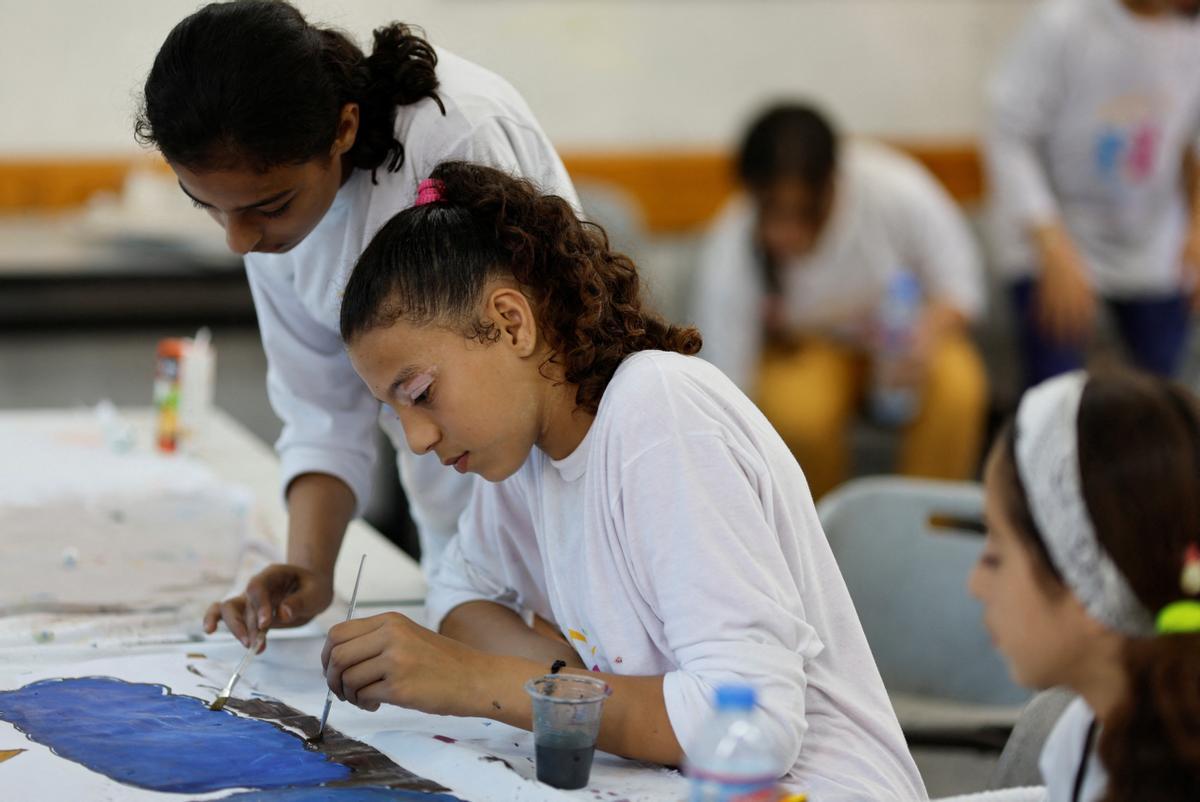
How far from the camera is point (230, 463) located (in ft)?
7.80

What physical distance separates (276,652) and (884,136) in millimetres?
3757

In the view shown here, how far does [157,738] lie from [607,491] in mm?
452

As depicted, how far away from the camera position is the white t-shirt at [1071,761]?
103cm

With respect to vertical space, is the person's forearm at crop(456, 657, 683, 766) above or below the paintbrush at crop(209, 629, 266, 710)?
above

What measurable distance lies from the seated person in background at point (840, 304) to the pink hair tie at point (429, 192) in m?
2.56

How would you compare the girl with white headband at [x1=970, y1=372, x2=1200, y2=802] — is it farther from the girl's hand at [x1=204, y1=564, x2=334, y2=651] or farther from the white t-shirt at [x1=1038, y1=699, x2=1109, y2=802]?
the girl's hand at [x1=204, y1=564, x2=334, y2=651]

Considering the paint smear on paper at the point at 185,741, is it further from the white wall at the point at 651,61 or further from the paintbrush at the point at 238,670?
the white wall at the point at 651,61

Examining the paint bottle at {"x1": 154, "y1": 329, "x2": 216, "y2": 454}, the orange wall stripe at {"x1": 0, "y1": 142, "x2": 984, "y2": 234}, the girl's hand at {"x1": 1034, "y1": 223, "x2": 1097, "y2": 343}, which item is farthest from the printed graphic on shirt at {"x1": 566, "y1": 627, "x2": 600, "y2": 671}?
the orange wall stripe at {"x1": 0, "y1": 142, "x2": 984, "y2": 234}

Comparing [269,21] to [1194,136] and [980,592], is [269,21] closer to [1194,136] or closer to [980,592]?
[980,592]

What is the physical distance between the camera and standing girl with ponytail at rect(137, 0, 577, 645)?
1.38 metres

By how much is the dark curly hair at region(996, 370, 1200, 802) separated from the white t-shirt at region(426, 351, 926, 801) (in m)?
0.28

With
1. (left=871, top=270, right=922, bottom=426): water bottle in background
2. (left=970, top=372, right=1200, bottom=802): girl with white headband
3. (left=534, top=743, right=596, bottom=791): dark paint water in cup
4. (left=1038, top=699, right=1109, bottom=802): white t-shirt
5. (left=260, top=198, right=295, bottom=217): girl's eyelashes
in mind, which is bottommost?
(left=871, top=270, right=922, bottom=426): water bottle in background

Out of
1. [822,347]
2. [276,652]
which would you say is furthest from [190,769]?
[822,347]

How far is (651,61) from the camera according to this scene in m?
4.61
